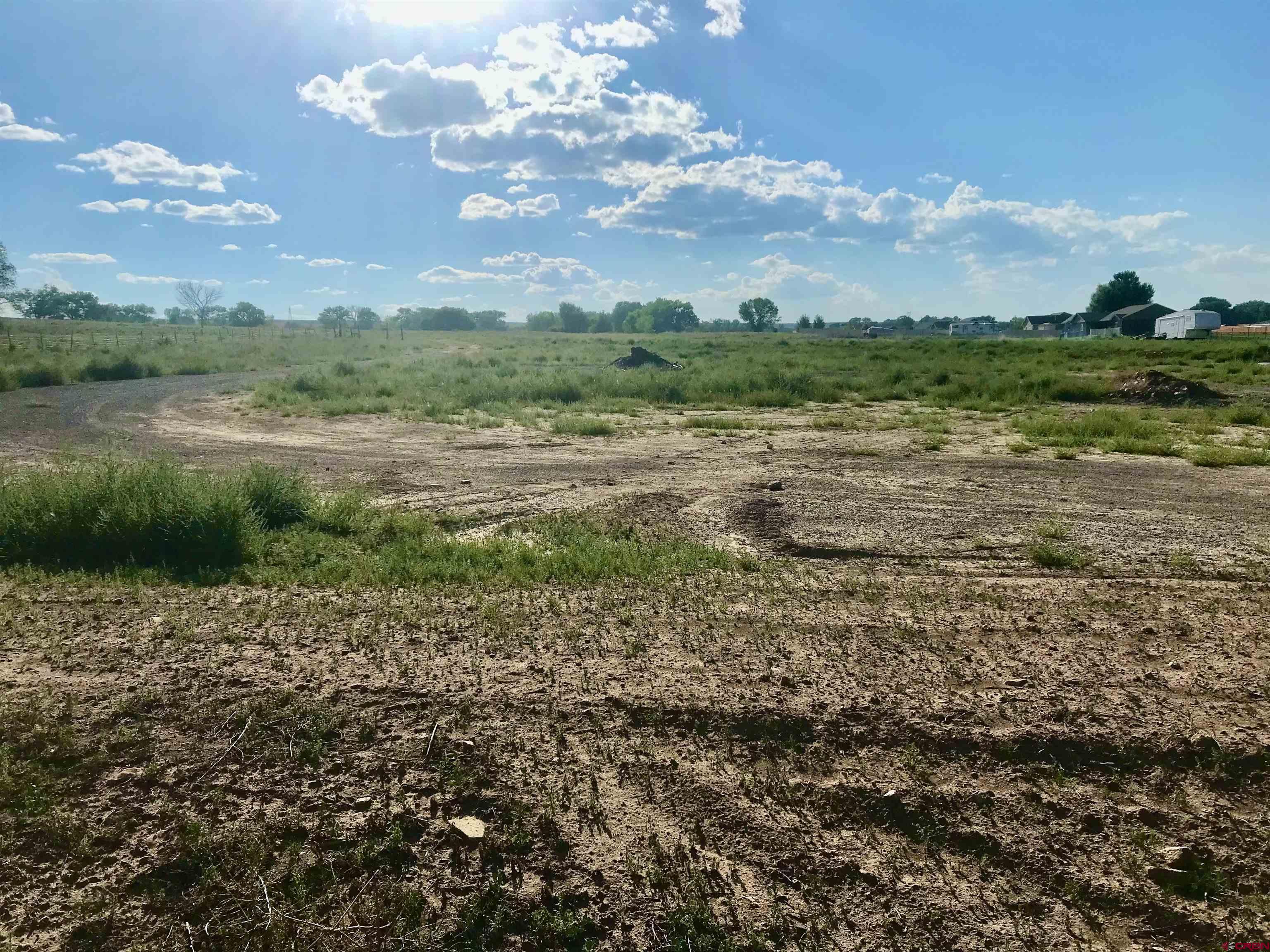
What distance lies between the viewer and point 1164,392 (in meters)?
22.8

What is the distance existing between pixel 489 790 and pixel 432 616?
7.48ft

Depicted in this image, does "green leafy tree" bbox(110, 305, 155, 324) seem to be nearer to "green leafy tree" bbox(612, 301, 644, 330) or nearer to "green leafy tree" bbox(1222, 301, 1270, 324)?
"green leafy tree" bbox(612, 301, 644, 330)

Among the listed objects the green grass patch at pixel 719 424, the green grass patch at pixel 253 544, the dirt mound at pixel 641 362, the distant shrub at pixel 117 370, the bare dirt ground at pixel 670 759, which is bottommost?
the bare dirt ground at pixel 670 759

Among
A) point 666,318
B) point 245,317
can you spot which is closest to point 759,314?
point 666,318

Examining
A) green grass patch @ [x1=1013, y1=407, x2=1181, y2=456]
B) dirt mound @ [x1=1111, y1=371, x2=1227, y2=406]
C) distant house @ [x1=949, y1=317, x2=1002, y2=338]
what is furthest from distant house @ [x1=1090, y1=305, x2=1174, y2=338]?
green grass patch @ [x1=1013, y1=407, x2=1181, y2=456]

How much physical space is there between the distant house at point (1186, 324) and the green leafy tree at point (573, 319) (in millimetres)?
96941

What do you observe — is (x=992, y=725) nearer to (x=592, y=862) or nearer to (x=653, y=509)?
(x=592, y=862)

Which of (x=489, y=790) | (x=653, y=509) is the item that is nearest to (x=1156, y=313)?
(x=653, y=509)

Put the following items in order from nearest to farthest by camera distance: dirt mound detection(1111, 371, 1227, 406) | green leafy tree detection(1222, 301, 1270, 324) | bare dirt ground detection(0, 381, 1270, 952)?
1. bare dirt ground detection(0, 381, 1270, 952)
2. dirt mound detection(1111, 371, 1227, 406)
3. green leafy tree detection(1222, 301, 1270, 324)

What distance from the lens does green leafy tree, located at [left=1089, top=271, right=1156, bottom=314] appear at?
100m

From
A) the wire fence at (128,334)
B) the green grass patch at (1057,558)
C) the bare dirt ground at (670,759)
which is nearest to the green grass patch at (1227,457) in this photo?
the bare dirt ground at (670,759)

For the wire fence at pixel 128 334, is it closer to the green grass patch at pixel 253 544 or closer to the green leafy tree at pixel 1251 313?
the green grass patch at pixel 253 544

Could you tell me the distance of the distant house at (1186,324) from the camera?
7731 centimetres

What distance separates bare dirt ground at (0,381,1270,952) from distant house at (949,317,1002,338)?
12311cm
